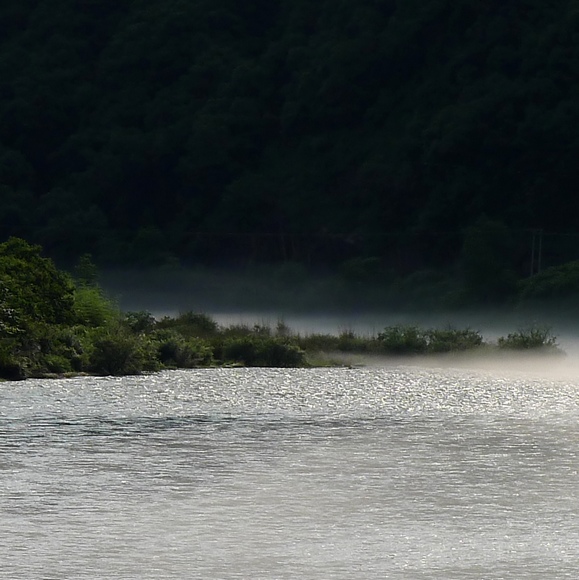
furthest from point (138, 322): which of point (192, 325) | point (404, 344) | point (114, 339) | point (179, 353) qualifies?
point (114, 339)

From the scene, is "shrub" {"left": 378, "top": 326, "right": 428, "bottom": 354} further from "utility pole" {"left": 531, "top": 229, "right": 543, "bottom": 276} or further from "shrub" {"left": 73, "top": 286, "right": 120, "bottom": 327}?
"utility pole" {"left": 531, "top": 229, "right": 543, "bottom": 276}

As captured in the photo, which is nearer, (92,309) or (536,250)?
(92,309)

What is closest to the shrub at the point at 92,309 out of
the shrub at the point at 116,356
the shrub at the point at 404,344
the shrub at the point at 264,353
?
the shrub at the point at 264,353

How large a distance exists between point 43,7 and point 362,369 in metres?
62.8

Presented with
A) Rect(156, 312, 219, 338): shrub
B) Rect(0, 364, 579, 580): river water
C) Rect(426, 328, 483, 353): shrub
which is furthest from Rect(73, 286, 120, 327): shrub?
Rect(0, 364, 579, 580): river water

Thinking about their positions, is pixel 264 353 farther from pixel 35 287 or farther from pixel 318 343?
pixel 35 287

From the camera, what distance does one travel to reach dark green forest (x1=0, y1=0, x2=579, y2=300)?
71125mm

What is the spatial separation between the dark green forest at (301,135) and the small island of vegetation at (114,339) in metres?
29.4

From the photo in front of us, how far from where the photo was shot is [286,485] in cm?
→ 1450

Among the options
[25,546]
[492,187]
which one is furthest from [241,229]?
[25,546]

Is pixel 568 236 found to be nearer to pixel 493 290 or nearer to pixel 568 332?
pixel 493 290

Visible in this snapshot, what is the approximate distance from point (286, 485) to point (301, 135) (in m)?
66.4

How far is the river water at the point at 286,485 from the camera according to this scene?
1093 cm

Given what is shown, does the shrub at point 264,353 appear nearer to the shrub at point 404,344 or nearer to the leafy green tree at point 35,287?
the shrub at point 404,344
